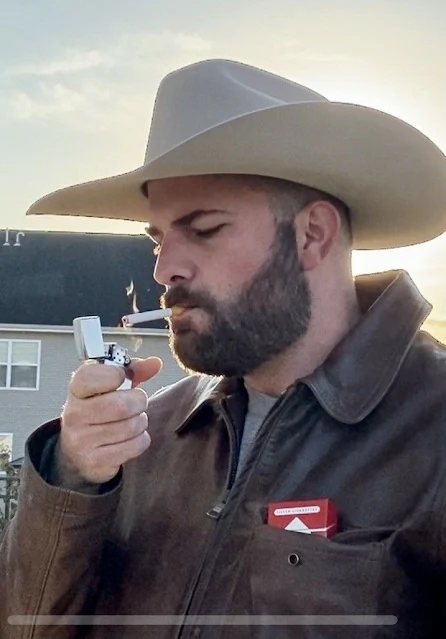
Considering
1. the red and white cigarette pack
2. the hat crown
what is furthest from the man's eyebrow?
the red and white cigarette pack

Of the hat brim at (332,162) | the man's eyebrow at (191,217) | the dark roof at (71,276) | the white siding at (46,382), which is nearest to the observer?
the hat brim at (332,162)

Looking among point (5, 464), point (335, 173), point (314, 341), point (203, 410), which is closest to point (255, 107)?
point (335, 173)

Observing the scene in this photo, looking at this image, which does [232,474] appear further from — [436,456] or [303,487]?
[436,456]

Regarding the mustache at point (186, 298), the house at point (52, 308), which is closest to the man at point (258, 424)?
the mustache at point (186, 298)

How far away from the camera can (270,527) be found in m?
1.66

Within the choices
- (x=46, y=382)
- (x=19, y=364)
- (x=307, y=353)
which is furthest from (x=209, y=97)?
(x=19, y=364)

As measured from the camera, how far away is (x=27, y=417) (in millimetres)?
16266

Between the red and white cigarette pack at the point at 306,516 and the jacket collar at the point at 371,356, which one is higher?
the jacket collar at the point at 371,356

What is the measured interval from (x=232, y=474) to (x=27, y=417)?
48.9ft

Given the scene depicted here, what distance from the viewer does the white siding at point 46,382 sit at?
1611cm

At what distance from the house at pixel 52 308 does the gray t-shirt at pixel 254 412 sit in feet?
43.3

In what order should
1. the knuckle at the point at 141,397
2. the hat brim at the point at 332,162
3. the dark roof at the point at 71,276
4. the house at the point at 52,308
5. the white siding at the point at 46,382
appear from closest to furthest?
the knuckle at the point at 141,397 → the hat brim at the point at 332,162 → the white siding at the point at 46,382 → the house at the point at 52,308 → the dark roof at the point at 71,276

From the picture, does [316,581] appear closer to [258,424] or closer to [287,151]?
[258,424]

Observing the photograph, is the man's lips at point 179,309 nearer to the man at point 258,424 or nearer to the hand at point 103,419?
the man at point 258,424
